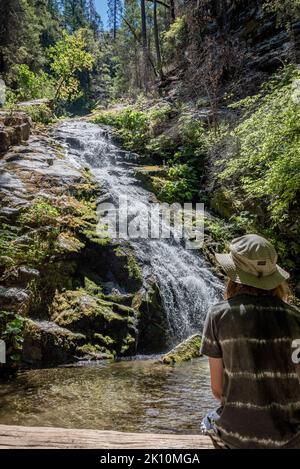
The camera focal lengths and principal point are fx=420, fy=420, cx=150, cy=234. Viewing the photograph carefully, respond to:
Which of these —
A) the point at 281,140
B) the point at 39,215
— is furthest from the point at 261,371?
the point at 39,215

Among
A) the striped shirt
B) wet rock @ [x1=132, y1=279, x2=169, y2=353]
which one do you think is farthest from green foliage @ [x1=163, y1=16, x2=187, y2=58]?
the striped shirt

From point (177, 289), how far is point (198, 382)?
12.7 feet

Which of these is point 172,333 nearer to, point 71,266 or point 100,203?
point 71,266

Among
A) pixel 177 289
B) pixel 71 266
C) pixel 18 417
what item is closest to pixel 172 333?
pixel 177 289

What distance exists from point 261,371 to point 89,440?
1.15 m

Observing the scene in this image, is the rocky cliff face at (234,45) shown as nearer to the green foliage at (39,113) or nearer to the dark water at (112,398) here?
the green foliage at (39,113)

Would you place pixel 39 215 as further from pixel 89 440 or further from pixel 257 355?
pixel 257 355

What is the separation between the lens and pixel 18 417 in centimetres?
497

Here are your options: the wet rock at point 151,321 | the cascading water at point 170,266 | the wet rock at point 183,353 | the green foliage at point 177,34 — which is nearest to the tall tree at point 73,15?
the green foliage at point 177,34

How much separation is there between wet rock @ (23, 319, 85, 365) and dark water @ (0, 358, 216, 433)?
1.28 feet

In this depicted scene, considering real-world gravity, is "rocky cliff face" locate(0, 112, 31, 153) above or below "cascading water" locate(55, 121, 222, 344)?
above

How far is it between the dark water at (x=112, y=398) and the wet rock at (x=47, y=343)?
0.39m

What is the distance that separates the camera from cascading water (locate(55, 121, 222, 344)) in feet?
32.0

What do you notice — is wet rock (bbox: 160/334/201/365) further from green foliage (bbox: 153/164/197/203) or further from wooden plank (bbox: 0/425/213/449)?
green foliage (bbox: 153/164/197/203)
